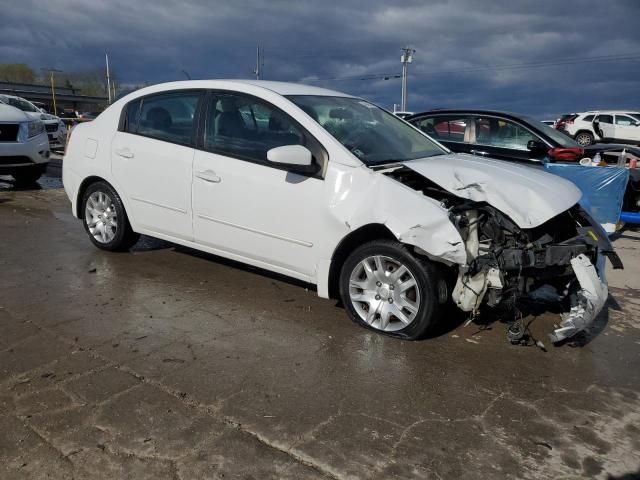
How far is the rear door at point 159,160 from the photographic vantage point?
15.9ft

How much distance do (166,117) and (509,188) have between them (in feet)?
10.3

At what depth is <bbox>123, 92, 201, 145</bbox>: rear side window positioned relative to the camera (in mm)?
4918

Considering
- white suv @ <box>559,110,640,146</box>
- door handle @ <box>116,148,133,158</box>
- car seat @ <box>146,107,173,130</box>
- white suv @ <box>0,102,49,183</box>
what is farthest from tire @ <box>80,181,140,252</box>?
white suv @ <box>559,110,640,146</box>

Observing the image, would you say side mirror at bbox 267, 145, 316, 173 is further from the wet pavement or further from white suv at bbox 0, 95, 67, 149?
white suv at bbox 0, 95, 67, 149

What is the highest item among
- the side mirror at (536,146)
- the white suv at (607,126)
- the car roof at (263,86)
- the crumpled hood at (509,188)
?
the white suv at (607,126)

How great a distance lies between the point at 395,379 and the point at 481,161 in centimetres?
206

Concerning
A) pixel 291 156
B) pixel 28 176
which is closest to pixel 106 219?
pixel 291 156

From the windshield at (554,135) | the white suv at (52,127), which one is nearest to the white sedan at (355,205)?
the windshield at (554,135)

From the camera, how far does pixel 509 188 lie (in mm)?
3773

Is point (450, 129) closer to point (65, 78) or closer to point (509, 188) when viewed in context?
point (509, 188)

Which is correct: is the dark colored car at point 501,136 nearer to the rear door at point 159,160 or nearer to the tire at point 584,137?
the rear door at point 159,160

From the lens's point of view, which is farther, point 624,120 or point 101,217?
point 624,120

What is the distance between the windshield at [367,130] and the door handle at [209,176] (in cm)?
88

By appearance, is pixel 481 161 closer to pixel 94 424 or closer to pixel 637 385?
pixel 637 385
